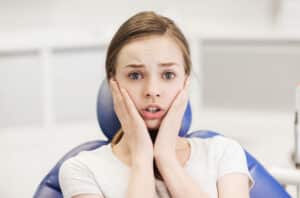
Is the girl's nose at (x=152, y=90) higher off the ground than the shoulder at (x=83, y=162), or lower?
higher

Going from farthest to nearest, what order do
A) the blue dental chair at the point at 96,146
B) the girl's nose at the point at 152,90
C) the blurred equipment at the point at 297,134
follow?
the blurred equipment at the point at 297,134
the blue dental chair at the point at 96,146
the girl's nose at the point at 152,90

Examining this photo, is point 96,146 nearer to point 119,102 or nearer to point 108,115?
point 108,115

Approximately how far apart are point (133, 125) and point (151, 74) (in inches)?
4.6

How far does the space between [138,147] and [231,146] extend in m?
0.25

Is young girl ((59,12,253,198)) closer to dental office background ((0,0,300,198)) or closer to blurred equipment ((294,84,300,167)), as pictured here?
blurred equipment ((294,84,300,167))

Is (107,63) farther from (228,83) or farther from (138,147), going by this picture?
(228,83)

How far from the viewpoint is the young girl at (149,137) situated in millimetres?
1249

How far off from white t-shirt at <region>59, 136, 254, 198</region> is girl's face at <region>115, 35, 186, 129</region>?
0.42ft

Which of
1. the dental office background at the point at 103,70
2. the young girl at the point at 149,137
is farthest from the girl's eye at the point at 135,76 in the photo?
the dental office background at the point at 103,70

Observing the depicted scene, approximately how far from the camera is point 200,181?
1.30 meters

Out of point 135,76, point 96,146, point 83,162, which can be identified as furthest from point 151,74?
point 96,146

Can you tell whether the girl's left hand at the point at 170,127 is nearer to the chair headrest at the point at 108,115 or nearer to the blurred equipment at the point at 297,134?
the chair headrest at the point at 108,115

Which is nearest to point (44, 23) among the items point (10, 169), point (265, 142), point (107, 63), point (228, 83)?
point (10, 169)

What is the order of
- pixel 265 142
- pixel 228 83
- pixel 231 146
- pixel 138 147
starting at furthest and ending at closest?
pixel 228 83 < pixel 265 142 < pixel 231 146 < pixel 138 147
